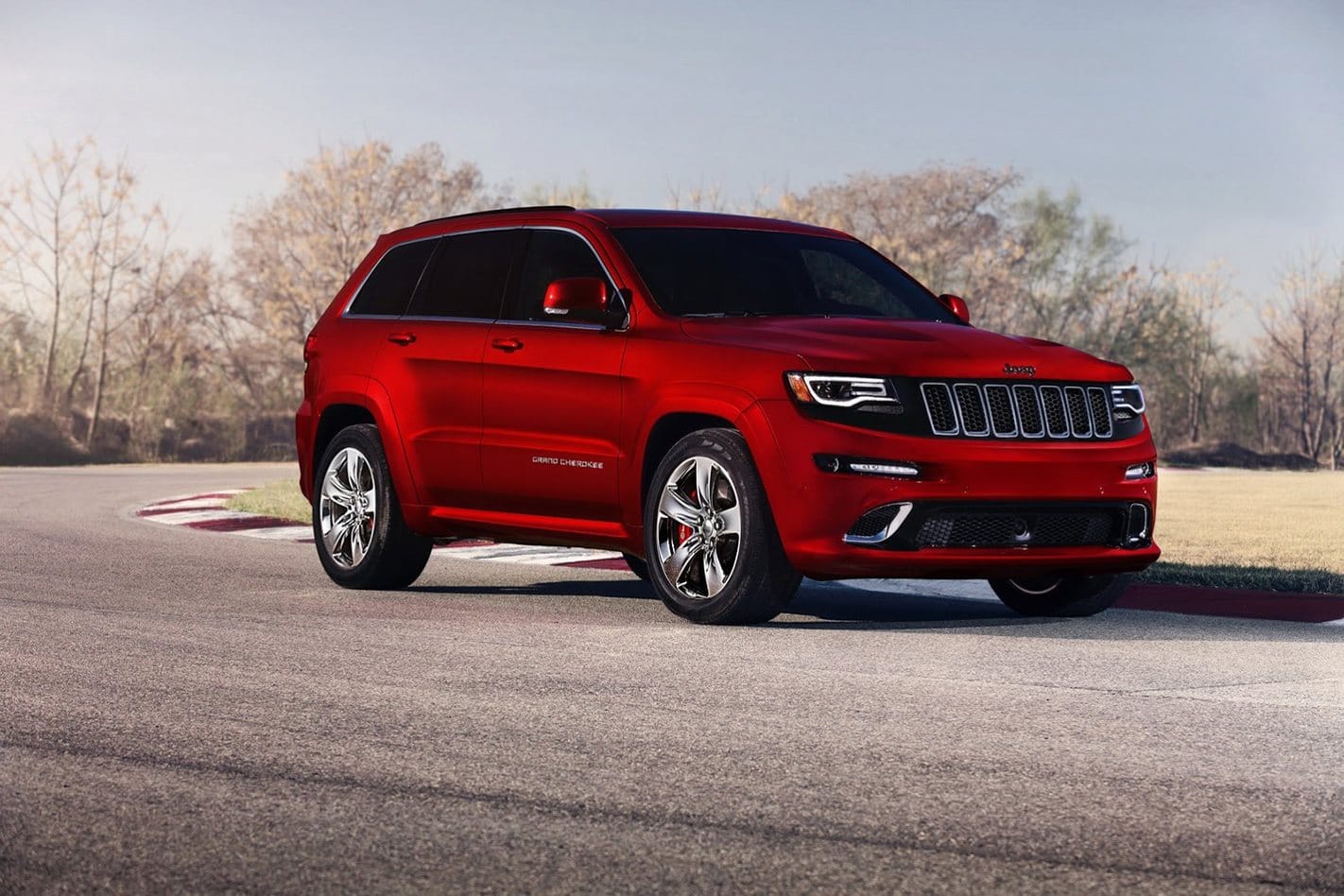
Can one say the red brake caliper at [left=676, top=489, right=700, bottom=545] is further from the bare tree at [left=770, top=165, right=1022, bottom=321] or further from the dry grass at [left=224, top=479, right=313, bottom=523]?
the bare tree at [left=770, top=165, right=1022, bottom=321]

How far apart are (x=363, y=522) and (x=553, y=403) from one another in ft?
6.28

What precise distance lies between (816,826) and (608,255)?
5.52 meters

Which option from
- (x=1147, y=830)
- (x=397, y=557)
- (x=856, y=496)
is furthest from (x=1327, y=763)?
(x=397, y=557)

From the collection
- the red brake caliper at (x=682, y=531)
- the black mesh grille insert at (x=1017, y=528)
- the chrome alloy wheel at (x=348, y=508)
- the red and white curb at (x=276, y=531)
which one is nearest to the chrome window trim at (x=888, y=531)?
the black mesh grille insert at (x=1017, y=528)

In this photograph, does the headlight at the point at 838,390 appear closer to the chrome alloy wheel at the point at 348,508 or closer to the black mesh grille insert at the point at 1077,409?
the black mesh grille insert at the point at 1077,409

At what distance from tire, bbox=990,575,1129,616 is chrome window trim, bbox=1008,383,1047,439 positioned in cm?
113

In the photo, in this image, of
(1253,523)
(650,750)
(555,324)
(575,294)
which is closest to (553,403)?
(555,324)

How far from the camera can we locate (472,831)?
16.3 feet

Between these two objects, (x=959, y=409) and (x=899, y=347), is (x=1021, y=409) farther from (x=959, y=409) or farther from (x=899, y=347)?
(x=899, y=347)

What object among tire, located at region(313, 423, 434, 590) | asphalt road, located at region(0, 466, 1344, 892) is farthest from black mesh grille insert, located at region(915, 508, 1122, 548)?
tire, located at region(313, 423, 434, 590)

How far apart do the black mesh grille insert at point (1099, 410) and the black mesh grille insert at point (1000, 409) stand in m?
0.54

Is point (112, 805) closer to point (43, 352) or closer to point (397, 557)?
point (397, 557)

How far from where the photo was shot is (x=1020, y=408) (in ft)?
30.3

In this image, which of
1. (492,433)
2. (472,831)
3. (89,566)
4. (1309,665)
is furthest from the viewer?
(89,566)
